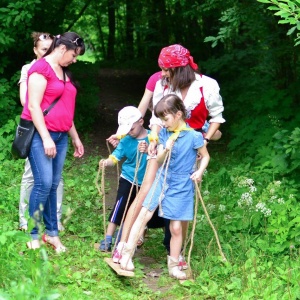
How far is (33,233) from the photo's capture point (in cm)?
554

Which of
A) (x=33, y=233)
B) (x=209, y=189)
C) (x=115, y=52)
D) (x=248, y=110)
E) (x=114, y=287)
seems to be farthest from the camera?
(x=115, y=52)

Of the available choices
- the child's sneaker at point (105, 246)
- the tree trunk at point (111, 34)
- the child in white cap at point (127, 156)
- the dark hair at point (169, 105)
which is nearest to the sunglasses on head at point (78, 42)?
the child in white cap at point (127, 156)

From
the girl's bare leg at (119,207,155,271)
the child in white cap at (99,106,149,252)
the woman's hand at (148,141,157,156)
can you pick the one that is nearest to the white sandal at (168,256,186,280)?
the girl's bare leg at (119,207,155,271)

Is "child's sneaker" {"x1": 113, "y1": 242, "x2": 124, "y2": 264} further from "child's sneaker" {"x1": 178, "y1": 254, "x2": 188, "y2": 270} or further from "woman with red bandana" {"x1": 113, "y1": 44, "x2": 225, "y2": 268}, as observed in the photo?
"child's sneaker" {"x1": 178, "y1": 254, "x2": 188, "y2": 270}

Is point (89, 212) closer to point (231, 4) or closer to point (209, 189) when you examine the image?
point (209, 189)

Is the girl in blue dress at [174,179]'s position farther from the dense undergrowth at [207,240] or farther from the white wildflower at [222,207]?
the white wildflower at [222,207]

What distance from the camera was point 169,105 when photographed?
5082 mm

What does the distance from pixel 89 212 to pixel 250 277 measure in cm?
266

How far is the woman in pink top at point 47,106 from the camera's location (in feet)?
17.2

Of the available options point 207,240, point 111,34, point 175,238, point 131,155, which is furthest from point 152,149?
point 111,34

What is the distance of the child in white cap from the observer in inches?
215

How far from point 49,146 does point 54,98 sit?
412 millimetres

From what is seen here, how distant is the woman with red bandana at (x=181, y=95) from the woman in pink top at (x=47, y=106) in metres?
0.72

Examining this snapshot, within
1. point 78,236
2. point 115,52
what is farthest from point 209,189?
point 115,52
